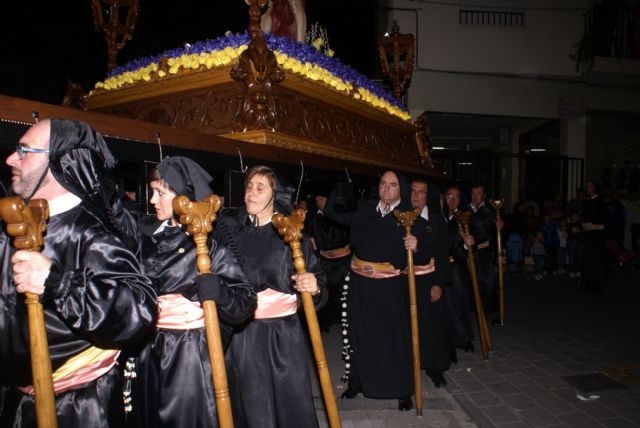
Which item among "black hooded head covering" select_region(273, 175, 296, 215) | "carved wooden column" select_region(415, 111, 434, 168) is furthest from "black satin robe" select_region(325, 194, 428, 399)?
"carved wooden column" select_region(415, 111, 434, 168)

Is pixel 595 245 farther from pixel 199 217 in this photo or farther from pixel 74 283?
pixel 74 283

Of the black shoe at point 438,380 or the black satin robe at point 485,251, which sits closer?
the black shoe at point 438,380

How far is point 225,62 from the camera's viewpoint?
436cm

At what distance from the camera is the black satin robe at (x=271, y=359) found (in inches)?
125

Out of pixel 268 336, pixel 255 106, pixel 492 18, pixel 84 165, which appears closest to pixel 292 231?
pixel 268 336

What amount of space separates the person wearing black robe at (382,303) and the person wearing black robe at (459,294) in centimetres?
136

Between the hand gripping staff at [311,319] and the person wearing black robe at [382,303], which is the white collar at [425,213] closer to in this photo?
the person wearing black robe at [382,303]

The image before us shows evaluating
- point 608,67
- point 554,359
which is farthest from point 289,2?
point 608,67

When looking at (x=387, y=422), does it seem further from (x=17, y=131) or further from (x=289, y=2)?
(x=289, y=2)

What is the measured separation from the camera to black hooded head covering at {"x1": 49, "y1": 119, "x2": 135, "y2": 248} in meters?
2.08

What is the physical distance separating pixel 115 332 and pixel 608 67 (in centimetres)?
1728

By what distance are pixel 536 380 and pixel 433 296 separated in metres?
1.45

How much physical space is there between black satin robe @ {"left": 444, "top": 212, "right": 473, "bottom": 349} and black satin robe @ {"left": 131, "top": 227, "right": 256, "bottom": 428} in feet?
13.3

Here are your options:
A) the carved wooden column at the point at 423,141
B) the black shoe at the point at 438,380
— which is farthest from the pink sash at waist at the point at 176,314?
the carved wooden column at the point at 423,141
